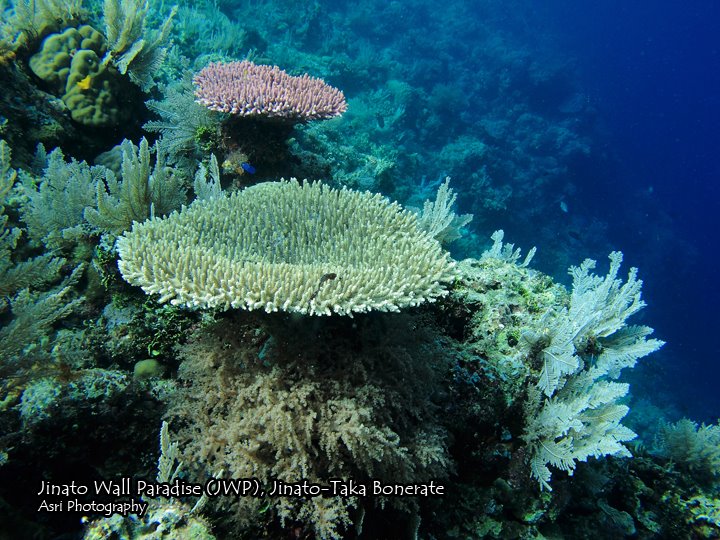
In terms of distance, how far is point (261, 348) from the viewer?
2.94 meters

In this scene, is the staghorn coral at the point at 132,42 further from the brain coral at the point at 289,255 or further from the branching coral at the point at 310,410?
the branching coral at the point at 310,410

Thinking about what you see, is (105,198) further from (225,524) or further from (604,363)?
(604,363)

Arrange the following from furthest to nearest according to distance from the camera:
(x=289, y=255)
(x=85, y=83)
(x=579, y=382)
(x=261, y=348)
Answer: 1. (x=85, y=83)
2. (x=579, y=382)
3. (x=289, y=255)
4. (x=261, y=348)

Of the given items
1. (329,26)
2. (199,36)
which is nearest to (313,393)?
(199,36)

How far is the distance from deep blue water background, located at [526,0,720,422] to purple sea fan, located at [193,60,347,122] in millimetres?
22849

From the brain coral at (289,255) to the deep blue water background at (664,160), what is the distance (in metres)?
22.9

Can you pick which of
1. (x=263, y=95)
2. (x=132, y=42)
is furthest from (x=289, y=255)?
(x=132, y=42)

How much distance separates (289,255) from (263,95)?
9.65ft

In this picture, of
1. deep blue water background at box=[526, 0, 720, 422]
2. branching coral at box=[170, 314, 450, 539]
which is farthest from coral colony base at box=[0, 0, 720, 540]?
deep blue water background at box=[526, 0, 720, 422]

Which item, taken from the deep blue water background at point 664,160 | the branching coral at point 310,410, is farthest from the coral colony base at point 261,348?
the deep blue water background at point 664,160

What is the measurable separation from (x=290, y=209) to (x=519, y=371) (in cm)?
283

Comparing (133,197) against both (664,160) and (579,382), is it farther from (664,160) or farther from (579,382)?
(664,160)

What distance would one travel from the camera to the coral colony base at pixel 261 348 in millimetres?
2537

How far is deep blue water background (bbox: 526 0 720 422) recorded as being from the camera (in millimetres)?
26031
